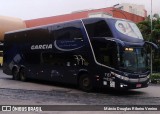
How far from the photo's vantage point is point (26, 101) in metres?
13.3

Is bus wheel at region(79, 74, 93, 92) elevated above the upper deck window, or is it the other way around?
the upper deck window

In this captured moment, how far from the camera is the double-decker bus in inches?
610

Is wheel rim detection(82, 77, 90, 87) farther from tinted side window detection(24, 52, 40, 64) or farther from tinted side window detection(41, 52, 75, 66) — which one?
tinted side window detection(24, 52, 40, 64)

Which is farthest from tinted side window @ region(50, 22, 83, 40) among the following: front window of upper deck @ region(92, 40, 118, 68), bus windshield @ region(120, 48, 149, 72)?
bus windshield @ region(120, 48, 149, 72)

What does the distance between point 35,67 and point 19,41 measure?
276cm

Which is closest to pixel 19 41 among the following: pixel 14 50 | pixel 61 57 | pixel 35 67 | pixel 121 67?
pixel 14 50

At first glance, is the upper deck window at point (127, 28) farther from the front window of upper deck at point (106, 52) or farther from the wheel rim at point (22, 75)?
the wheel rim at point (22, 75)

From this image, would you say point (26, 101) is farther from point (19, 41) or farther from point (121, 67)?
point (19, 41)

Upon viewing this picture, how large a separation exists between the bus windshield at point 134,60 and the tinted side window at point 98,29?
121 centimetres

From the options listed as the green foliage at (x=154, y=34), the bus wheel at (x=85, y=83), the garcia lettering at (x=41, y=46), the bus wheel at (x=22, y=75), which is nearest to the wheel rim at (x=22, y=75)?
the bus wheel at (x=22, y=75)

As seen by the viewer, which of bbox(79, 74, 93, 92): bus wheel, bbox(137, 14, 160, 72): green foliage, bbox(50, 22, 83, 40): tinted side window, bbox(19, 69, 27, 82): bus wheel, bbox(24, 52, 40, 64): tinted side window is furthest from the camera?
→ bbox(137, 14, 160, 72): green foliage

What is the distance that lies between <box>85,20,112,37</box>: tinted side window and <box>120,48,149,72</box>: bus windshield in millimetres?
1210

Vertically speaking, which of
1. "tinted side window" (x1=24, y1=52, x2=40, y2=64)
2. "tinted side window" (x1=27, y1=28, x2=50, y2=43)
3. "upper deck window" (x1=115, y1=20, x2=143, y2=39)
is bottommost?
"tinted side window" (x1=24, y1=52, x2=40, y2=64)

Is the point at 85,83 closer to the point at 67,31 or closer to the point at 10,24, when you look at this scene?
the point at 67,31
